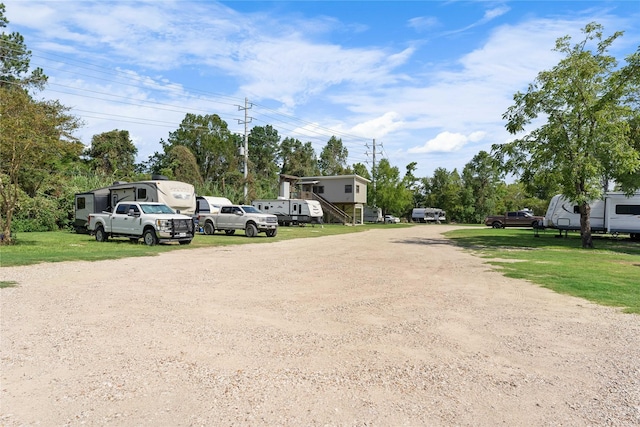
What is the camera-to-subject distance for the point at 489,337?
5652 mm

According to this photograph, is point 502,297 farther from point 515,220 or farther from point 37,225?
point 515,220

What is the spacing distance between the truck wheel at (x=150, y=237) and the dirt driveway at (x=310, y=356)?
29.3 ft

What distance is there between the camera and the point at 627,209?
25250 mm

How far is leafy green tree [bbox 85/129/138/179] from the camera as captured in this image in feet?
163

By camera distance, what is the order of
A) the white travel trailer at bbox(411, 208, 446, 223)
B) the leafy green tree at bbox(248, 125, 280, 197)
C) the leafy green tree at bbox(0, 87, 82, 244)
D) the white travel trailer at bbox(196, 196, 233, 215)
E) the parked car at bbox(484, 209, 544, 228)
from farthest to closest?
the leafy green tree at bbox(248, 125, 280, 197) → the white travel trailer at bbox(411, 208, 446, 223) → the parked car at bbox(484, 209, 544, 228) → the white travel trailer at bbox(196, 196, 233, 215) → the leafy green tree at bbox(0, 87, 82, 244)

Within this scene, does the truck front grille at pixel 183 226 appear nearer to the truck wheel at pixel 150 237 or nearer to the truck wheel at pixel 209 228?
the truck wheel at pixel 150 237

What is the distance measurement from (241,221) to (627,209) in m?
22.1

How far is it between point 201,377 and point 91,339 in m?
1.96

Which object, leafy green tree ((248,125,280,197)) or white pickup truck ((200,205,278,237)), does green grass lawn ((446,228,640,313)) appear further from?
leafy green tree ((248,125,280,197))

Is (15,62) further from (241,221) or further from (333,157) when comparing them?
(333,157)

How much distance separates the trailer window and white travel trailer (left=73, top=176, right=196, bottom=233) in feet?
80.6

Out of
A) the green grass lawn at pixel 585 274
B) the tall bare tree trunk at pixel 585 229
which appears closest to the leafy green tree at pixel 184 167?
the tall bare tree trunk at pixel 585 229

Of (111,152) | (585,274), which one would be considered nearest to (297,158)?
(111,152)

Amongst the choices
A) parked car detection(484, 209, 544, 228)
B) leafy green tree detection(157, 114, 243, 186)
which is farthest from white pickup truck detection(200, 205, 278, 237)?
parked car detection(484, 209, 544, 228)
